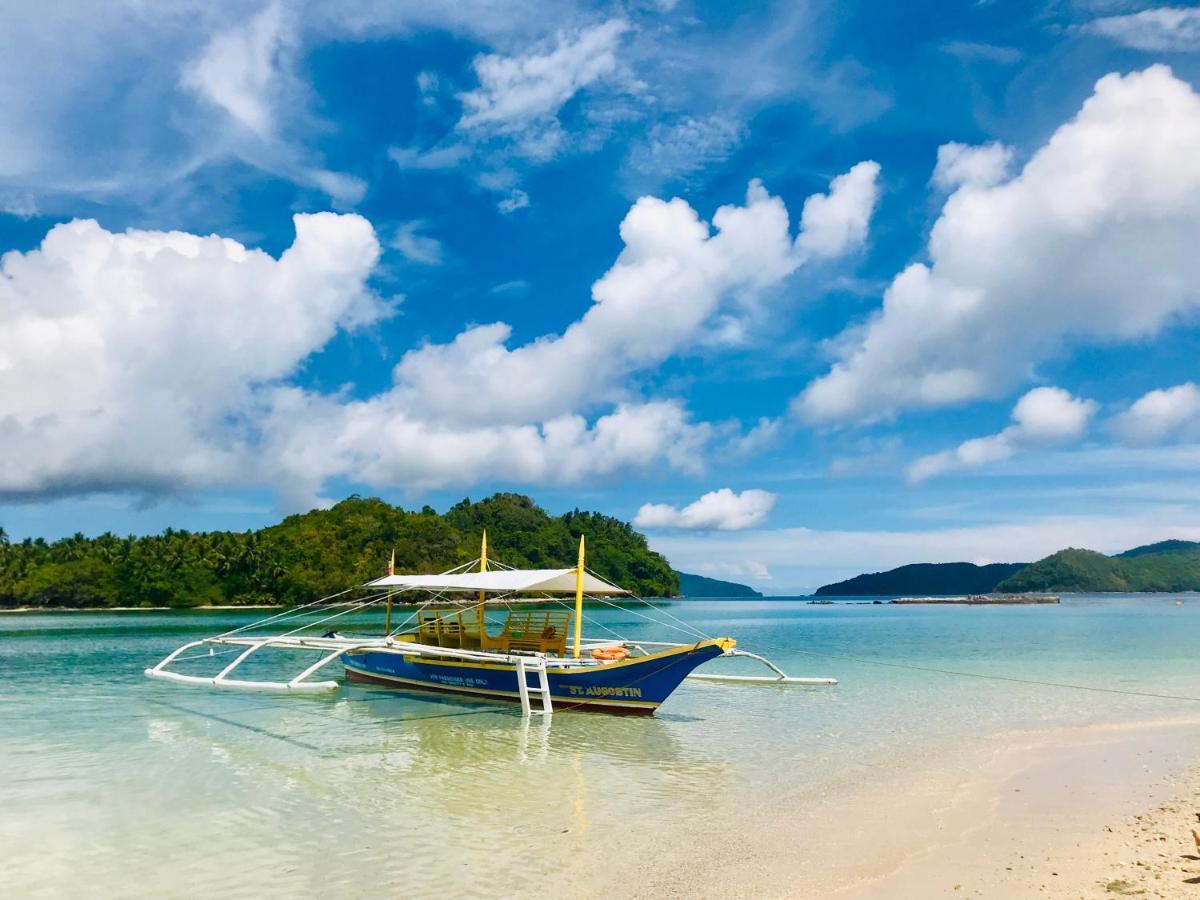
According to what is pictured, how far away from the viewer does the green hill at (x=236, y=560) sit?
88.9 meters

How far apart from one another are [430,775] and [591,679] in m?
5.45

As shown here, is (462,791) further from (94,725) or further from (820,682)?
(820,682)

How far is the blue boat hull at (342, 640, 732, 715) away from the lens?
51.6ft

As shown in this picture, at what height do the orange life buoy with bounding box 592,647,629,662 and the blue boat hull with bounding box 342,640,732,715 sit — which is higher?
the orange life buoy with bounding box 592,647,629,662

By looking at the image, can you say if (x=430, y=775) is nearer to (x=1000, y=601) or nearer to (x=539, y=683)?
(x=539, y=683)

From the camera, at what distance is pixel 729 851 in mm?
8141

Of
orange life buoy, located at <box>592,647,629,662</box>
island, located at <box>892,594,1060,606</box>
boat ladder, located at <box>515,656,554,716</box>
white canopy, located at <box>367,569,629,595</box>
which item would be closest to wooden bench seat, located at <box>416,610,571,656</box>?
white canopy, located at <box>367,569,629,595</box>

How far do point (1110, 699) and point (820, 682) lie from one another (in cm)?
662

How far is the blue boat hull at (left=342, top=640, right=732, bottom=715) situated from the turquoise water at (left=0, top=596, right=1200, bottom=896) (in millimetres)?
378

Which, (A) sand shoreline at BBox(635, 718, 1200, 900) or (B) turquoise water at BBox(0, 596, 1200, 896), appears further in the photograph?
(B) turquoise water at BBox(0, 596, 1200, 896)

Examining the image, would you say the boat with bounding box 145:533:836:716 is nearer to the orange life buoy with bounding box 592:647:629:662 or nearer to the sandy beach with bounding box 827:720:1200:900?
the orange life buoy with bounding box 592:647:629:662

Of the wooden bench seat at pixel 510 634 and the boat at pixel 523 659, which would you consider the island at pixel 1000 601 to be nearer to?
the wooden bench seat at pixel 510 634

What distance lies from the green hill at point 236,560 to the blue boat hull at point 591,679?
79588 millimetres

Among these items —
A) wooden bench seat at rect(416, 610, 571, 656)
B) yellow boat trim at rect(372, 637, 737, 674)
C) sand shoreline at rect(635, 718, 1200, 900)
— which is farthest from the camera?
wooden bench seat at rect(416, 610, 571, 656)
